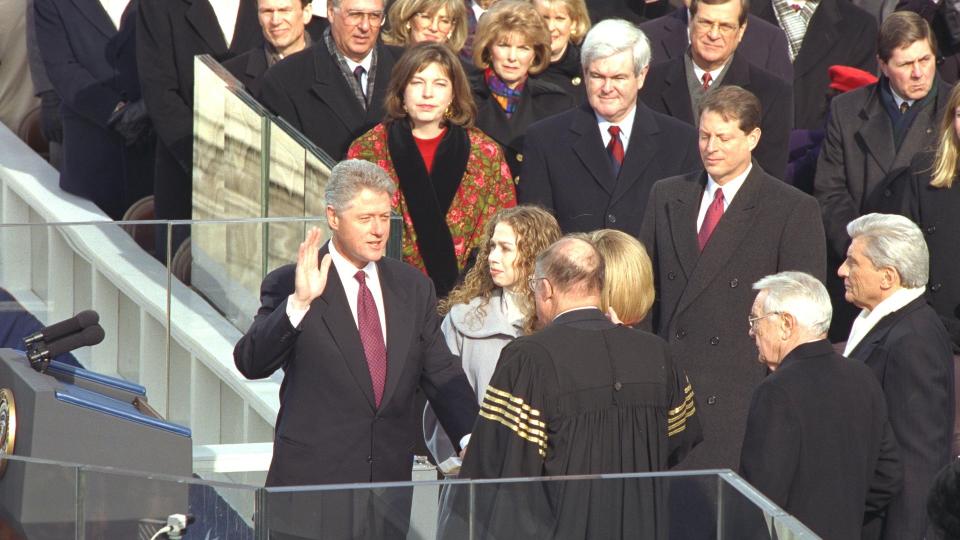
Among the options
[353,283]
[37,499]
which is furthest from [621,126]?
[37,499]

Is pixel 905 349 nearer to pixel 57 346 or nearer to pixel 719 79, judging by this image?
pixel 719 79

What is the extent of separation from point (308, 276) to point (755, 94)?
3084 millimetres

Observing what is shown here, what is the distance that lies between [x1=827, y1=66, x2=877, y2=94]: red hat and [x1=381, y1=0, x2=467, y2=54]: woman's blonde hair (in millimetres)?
1847

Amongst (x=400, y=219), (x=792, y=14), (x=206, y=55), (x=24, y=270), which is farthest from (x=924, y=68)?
(x=24, y=270)

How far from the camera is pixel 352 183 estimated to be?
5.86 metres

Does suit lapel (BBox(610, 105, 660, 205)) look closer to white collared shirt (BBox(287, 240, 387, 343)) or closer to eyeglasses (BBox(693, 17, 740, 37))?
eyeglasses (BBox(693, 17, 740, 37))

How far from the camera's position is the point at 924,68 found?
7.99 meters

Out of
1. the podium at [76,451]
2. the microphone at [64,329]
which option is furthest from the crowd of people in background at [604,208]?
the podium at [76,451]

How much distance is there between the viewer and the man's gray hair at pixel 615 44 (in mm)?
7254

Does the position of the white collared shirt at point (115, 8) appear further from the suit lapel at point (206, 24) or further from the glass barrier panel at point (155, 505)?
the glass barrier panel at point (155, 505)

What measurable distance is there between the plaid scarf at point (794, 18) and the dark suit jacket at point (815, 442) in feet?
13.3

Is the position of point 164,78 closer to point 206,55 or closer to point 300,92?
point 206,55

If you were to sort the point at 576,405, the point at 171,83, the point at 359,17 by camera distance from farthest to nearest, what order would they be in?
the point at 171,83, the point at 359,17, the point at 576,405

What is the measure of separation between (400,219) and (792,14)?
348 cm
